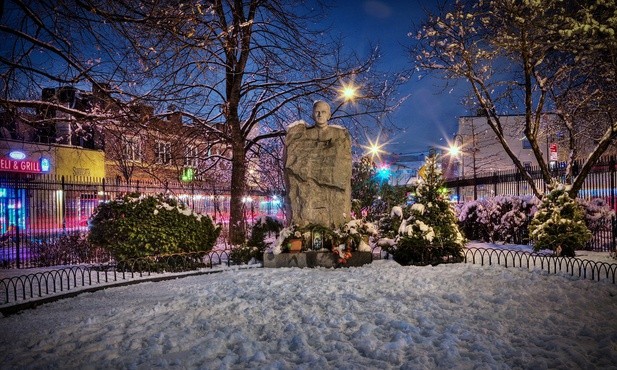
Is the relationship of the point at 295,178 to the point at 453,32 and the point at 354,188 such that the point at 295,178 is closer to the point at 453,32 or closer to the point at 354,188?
the point at 354,188

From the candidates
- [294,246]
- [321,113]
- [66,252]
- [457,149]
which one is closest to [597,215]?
[321,113]

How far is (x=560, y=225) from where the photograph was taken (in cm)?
1195

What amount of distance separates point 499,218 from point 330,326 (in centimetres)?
1375

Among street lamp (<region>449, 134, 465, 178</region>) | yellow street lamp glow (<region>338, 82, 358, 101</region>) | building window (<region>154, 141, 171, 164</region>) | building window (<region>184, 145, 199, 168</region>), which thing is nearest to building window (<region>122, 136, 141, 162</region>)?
building window (<region>154, 141, 171, 164</region>)

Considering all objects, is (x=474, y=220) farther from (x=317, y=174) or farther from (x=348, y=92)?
(x=317, y=174)

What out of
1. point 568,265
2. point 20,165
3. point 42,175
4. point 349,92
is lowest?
point 568,265

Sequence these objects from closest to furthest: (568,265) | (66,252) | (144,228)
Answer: (568,265) < (144,228) < (66,252)

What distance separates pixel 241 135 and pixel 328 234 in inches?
251

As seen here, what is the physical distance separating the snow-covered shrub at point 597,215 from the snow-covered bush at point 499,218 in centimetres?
161

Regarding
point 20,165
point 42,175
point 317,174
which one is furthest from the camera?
point 42,175

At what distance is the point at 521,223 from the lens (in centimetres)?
1584

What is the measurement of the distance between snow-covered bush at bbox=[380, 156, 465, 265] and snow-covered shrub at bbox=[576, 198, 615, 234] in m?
5.76

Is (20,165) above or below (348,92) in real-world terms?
below

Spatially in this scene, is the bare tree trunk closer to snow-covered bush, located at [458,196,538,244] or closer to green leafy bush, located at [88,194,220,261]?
green leafy bush, located at [88,194,220,261]
